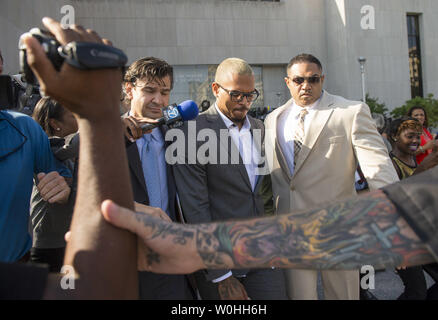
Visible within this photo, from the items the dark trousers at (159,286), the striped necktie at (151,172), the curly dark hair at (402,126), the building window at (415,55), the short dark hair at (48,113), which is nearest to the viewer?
the dark trousers at (159,286)

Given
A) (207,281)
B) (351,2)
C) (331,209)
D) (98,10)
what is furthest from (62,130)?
(351,2)

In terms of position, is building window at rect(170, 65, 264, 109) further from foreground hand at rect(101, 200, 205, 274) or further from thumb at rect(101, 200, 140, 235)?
thumb at rect(101, 200, 140, 235)

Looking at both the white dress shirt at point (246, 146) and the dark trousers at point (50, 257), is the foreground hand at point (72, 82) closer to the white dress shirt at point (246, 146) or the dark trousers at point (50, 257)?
the white dress shirt at point (246, 146)

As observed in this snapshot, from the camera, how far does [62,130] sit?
3109mm

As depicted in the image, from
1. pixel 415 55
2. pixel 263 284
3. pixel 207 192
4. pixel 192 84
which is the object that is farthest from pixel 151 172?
pixel 415 55

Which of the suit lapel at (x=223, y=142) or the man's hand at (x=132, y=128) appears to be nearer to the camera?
the man's hand at (x=132, y=128)

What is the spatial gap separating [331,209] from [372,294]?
11.5 ft

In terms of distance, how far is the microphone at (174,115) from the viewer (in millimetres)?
2193

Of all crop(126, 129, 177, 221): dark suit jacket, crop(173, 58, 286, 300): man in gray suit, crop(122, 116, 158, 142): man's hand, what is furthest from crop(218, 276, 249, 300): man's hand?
crop(122, 116, 158, 142): man's hand

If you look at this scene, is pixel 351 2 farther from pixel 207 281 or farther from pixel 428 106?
pixel 207 281

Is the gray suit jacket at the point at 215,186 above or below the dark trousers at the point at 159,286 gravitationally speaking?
above

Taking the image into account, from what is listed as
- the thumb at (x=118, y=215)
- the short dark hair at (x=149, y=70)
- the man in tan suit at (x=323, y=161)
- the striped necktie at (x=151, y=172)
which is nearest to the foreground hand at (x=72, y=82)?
the thumb at (x=118, y=215)

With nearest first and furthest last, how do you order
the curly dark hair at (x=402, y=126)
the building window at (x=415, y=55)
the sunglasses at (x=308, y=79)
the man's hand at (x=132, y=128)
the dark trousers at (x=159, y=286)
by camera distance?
the man's hand at (x=132, y=128) → the dark trousers at (x=159, y=286) → the sunglasses at (x=308, y=79) → the curly dark hair at (x=402, y=126) → the building window at (x=415, y=55)

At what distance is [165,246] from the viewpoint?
3.87ft
